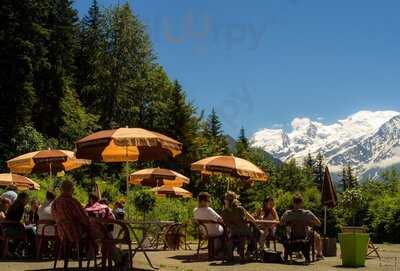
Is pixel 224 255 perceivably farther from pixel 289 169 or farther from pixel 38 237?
pixel 289 169

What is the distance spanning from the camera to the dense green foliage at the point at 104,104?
95.3 ft

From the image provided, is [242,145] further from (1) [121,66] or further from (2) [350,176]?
(2) [350,176]

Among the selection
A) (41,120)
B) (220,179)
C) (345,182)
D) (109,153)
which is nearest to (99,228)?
(109,153)

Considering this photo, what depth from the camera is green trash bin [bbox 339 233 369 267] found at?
10523mm

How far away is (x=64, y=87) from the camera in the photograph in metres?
41.6

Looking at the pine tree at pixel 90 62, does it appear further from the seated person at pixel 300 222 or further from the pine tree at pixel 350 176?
the pine tree at pixel 350 176

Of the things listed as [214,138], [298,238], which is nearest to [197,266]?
[298,238]

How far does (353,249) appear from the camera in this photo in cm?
1055

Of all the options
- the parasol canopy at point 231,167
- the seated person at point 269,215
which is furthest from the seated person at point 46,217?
the seated person at point 269,215

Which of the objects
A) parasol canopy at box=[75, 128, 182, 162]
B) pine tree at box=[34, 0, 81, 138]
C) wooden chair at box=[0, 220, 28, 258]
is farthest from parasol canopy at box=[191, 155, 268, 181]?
pine tree at box=[34, 0, 81, 138]

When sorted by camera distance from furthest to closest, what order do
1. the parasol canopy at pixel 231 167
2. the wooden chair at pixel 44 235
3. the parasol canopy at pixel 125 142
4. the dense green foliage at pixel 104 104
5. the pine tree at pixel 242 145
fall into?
the pine tree at pixel 242 145 < the dense green foliage at pixel 104 104 < the parasol canopy at pixel 231 167 < the wooden chair at pixel 44 235 < the parasol canopy at pixel 125 142

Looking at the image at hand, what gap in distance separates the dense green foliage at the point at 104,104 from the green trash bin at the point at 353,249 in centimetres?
847

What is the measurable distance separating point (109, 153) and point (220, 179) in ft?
78.6

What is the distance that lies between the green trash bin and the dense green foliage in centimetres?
847
